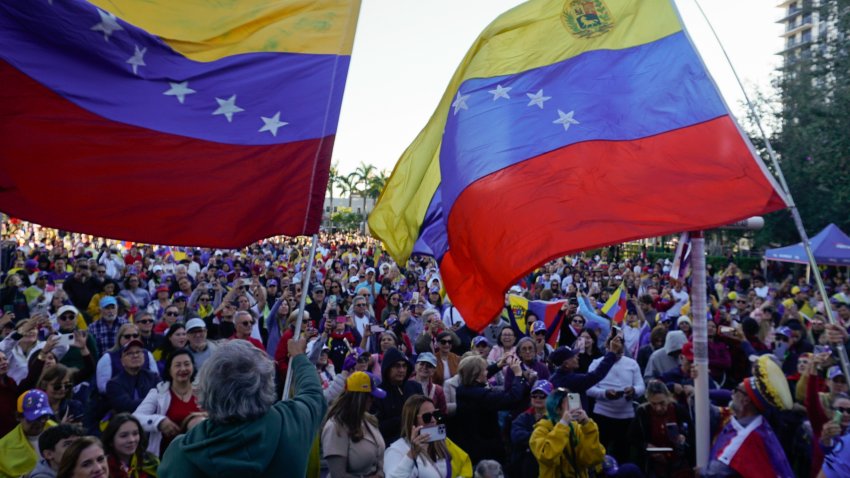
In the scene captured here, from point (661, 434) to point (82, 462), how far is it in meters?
4.79

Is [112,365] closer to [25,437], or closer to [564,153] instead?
[25,437]

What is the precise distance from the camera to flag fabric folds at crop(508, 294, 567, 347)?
11.4 m

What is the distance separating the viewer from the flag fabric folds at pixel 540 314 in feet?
37.3

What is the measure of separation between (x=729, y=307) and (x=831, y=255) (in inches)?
381

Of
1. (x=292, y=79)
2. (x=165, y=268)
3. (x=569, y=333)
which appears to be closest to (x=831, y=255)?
(x=569, y=333)

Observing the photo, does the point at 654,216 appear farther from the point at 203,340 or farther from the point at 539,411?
the point at 203,340

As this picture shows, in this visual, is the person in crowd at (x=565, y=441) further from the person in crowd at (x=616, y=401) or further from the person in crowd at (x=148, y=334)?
the person in crowd at (x=148, y=334)

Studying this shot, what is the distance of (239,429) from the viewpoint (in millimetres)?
2893

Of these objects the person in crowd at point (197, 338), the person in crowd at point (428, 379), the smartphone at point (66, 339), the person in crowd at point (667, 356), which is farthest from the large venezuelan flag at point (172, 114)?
the person in crowd at point (667, 356)

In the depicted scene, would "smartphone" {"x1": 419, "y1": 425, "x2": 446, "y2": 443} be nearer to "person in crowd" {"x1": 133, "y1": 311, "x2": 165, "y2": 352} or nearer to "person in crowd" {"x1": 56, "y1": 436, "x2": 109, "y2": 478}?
"person in crowd" {"x1": 56, "y1": 436, "x2": 109, "y2": 478}

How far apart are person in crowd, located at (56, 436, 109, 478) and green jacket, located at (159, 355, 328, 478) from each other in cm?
135

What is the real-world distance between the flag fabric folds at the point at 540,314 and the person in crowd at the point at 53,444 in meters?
7.50

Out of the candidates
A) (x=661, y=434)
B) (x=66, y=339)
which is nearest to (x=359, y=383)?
(x=661, y=434)

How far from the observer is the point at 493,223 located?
554 centimetres
